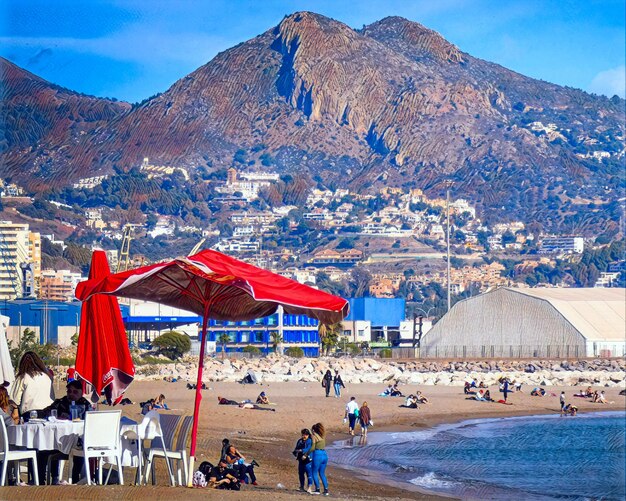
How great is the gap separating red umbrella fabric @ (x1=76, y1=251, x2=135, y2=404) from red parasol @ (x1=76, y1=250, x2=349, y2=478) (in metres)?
1.13

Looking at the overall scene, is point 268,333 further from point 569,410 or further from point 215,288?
point 215,288

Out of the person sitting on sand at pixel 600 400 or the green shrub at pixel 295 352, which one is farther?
the green shrub at pixel 295 352

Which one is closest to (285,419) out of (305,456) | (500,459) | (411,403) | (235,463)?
(500,459)

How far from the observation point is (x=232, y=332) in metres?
70.6

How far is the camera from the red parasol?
8734 millimetres

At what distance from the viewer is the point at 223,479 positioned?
33.9ft

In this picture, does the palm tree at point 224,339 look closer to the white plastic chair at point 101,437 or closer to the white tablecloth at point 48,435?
the white tablecloth at point 48,435

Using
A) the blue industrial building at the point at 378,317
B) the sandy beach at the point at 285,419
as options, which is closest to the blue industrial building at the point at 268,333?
the blue industrial building at the point at 378,317

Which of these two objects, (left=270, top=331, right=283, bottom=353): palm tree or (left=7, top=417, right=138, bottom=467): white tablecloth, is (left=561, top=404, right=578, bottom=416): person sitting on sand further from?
(left=270, top=331, right=283, bottom=353): palm tree

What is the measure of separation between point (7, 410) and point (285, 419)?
16559 mm

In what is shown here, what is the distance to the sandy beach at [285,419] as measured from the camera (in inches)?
335

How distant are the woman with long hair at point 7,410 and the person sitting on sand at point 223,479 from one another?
1931 mm

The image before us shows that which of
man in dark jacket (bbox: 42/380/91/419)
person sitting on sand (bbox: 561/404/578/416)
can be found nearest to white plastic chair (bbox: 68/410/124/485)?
man in dark jacket (bbox: 42/380/91/419)

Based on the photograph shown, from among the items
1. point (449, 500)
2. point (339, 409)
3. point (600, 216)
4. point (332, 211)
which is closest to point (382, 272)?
point (332, 211)
